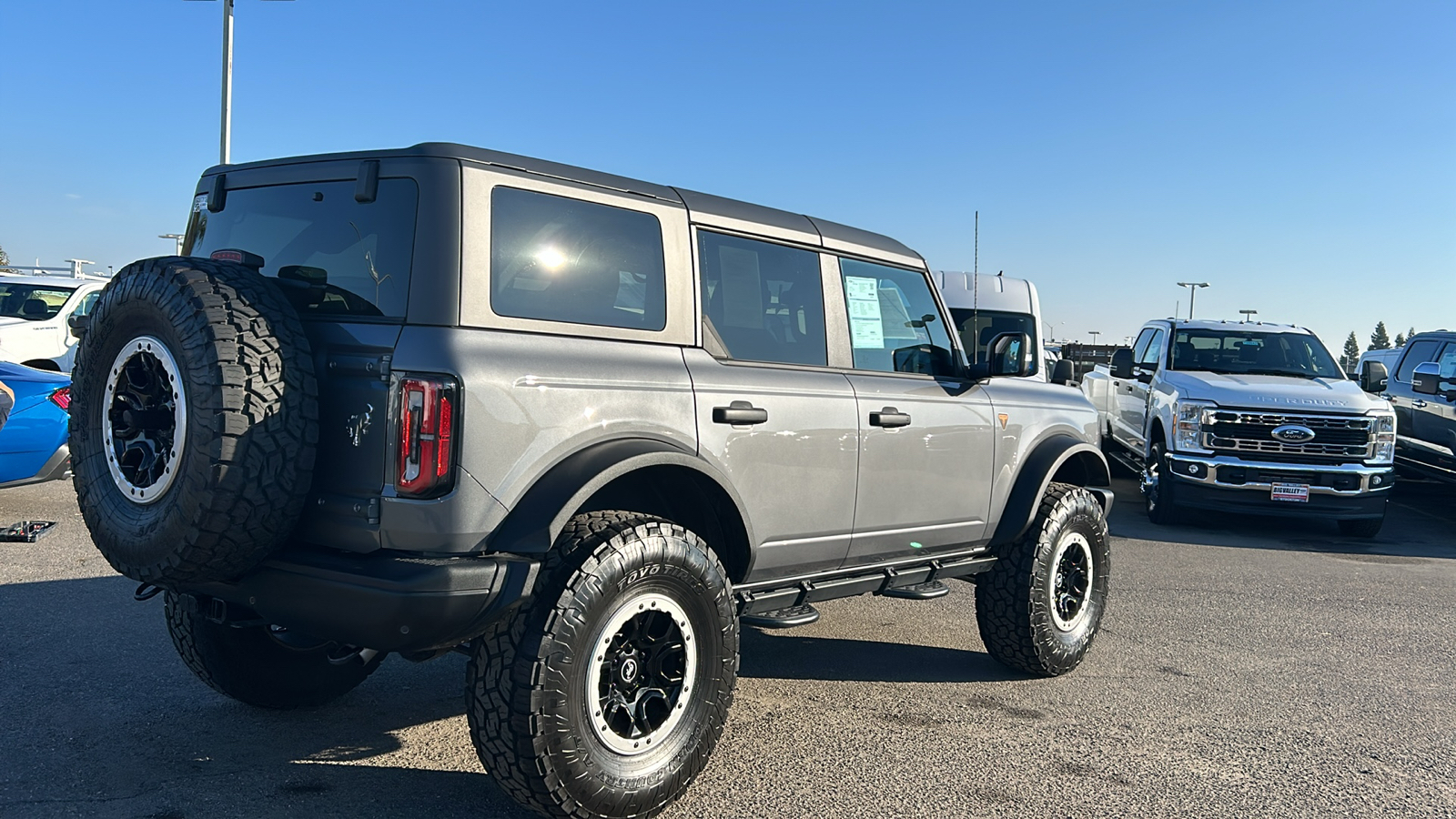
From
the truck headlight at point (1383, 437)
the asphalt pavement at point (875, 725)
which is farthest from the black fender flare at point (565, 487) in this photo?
the truck headlight at point (1383, 437)

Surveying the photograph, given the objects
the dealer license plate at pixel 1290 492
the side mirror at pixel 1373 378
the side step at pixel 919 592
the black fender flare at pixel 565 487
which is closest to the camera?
the black fender flare at pixel 565 487

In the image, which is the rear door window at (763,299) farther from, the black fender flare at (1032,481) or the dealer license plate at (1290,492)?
the dealer license plate at (1290,492)

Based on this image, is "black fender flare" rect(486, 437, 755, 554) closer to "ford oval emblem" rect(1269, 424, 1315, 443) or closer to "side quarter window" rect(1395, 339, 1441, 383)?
"ford oval emblem" rect(1269, 424, 1315, 443)

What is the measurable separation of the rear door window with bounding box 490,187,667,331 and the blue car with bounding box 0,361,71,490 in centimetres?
605

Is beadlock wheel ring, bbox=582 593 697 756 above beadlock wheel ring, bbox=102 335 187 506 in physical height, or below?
below

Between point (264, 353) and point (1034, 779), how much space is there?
300 centimetres

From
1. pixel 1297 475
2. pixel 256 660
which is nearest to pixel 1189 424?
pixel 1297 475

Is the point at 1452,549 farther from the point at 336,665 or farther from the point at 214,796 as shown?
the point at 214,796

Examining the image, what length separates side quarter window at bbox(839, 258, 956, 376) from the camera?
4.97 metres

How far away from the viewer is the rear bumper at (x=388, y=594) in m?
3.18

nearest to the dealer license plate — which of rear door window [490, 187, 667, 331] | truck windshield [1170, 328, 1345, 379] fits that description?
truck windshield [1170, 328, 1345, 379]

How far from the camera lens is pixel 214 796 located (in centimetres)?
369

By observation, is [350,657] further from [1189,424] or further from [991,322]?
[991,322]

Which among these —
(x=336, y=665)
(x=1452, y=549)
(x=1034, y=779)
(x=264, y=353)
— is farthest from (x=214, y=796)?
(x=1452, y=549)
